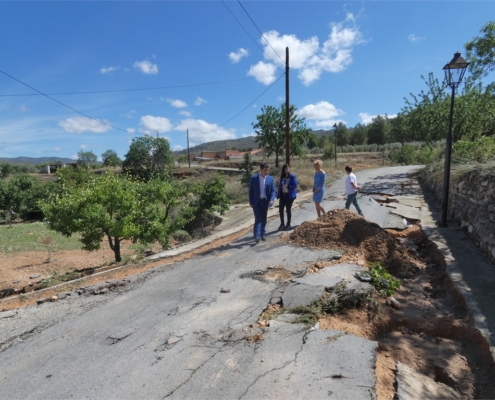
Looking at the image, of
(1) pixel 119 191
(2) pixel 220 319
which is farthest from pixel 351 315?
(1) pixel 119 191

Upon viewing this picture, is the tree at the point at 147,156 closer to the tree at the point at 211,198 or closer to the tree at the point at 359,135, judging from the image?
the tree at the point at 211,198

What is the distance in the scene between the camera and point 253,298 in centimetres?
423

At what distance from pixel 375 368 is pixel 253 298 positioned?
1.82 metres

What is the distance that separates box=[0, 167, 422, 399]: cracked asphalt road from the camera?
2.58 metres

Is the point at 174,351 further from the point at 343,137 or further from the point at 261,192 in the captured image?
the point at 343,137

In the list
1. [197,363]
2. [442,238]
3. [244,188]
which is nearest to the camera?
[197,363]

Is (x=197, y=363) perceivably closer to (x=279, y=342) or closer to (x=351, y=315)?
(x=279, y=342)

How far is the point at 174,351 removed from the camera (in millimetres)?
3076

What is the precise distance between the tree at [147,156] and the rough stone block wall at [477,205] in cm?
4201

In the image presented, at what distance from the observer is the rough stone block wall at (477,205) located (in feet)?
17.3

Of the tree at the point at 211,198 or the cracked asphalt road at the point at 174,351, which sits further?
the tree at the point at 211,198

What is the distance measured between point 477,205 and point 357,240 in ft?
7.91

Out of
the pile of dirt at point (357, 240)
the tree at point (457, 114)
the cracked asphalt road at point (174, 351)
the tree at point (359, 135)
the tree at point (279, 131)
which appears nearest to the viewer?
the cracked asphalt road at point (174, 351)

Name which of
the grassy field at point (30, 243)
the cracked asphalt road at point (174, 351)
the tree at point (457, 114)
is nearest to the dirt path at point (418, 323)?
the cracked asphalt road at point (174, 351)
